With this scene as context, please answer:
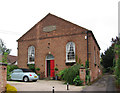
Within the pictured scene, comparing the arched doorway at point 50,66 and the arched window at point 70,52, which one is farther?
the arched doorway at point 50,66

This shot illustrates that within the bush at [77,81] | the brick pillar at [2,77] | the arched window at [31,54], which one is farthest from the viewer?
the arched window at [31,54]

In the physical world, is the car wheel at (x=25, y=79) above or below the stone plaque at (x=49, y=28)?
below

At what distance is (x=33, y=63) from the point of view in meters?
19.8

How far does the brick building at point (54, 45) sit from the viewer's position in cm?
1653

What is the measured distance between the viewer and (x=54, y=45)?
60.4ft

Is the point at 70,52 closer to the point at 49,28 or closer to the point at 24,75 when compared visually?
the point at 49,28

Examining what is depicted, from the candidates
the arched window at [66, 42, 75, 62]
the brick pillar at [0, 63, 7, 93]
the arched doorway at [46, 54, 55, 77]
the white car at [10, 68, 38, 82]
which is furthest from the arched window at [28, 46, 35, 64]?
the brick pillar at [0, 63, 7, 93]

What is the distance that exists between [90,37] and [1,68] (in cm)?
1076

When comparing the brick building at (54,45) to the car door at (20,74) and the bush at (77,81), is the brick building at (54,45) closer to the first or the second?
the bush at (77,81)

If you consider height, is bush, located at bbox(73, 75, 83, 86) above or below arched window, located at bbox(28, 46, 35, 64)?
below

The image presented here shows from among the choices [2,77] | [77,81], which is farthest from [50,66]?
[2,77]

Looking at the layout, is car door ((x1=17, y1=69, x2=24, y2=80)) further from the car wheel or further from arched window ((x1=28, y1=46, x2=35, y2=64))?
arched window ((x1=28, y1=46, x2=35, y2=64))

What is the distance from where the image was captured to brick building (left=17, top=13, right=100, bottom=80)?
→ 16531 millimetres

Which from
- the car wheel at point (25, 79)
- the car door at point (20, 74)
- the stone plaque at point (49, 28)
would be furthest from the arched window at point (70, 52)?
the car door at point (20, 74)
